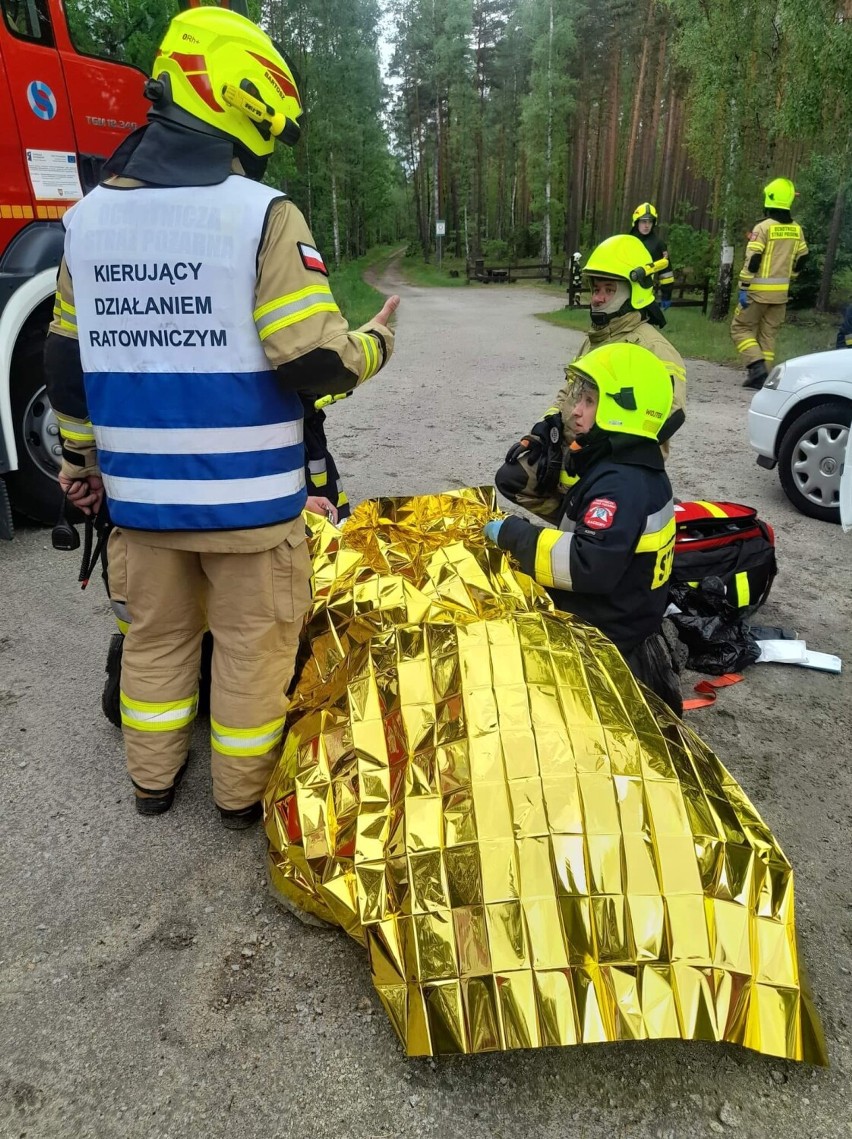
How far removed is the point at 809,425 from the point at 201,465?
4.55 metres

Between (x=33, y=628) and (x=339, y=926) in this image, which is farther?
(x=33, y=628)

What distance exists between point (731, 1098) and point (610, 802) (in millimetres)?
672

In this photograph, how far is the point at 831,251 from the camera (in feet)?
49.2

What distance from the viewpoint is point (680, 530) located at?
400 centimetres

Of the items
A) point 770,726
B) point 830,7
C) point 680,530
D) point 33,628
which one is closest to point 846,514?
point 680,530

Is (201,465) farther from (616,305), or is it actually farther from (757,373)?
(757,373)

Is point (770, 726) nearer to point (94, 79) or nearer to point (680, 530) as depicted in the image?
→ point (680, 530)

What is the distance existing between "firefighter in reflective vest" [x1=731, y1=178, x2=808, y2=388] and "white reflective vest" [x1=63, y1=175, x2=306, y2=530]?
8.43 meters

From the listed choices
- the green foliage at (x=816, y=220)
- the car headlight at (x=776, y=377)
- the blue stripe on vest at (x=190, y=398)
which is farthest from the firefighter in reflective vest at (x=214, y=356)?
the green foliage at (x=816, y=220)

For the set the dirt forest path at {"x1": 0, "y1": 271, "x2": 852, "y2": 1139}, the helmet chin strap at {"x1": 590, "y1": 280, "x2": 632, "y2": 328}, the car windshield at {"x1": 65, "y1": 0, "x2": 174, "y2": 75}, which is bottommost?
the dirt forest path at {"x1": 0, "y1": 271, "x2": 852, "y2": 1139}

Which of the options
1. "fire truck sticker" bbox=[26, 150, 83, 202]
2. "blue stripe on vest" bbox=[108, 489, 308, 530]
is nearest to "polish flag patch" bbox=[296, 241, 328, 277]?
"blue stripe on vest" bbox=[108, 489, 308, 530]

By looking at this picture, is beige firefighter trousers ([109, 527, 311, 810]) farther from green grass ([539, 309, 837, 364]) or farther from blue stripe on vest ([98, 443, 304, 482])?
green grass ([539, 309, 837, 364])

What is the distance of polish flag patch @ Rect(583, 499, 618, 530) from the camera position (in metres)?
2.56

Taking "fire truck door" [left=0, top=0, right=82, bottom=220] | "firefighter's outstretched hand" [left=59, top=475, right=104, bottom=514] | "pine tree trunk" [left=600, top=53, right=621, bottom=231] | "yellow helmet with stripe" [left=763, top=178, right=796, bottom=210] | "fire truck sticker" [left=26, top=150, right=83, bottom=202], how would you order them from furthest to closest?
1. "pine tree trunk" [left=600, top=53, right=621, bottom=231]
2. "yellow helmet with stripe" [left=763, top=178, right=796, bottom=210]
3. "fire truck sticker" [left=26, top=150, right=83, bottom=202]
4. "fire truck door" [left=0, top=0, right=82, bottom=220]
5. "firefighter's outstretched hand" [left=59, top=475, right=104, bottom=514]
